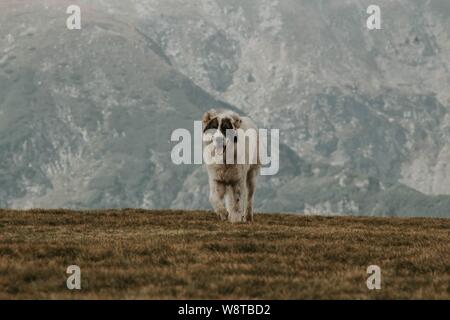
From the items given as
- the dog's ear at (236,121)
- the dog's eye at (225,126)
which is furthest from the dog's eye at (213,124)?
the dog's ear at (236,121)

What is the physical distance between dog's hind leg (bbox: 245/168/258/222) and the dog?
639 millimetres

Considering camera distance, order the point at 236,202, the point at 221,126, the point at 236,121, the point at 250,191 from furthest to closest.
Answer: the point at 250,191, the point at 236,202, the point at 236,121, the point at 221,126

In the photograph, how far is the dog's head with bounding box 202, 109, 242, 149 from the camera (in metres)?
28.2

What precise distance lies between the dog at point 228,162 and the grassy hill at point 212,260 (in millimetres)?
1067

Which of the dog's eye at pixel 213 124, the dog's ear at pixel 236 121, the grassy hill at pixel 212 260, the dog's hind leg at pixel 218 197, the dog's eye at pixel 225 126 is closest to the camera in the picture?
the grassy hill at pixel 212 260

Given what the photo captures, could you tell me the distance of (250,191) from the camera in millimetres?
33531

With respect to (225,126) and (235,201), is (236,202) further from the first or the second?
(225,126)

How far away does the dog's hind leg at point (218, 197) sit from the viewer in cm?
3066

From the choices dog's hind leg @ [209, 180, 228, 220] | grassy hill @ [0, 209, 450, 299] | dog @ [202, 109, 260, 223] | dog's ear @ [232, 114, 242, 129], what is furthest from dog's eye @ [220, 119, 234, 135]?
grassy hill @ [0, 209, 450, 299]

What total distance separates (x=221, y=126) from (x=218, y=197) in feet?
12.1

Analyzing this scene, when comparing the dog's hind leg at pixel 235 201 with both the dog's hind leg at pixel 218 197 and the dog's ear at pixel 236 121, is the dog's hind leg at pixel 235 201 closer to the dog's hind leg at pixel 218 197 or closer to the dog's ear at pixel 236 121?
the dog's hind leg at pixel 218 197

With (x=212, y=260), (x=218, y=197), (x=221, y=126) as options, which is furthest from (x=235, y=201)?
(x=212, y=260)
